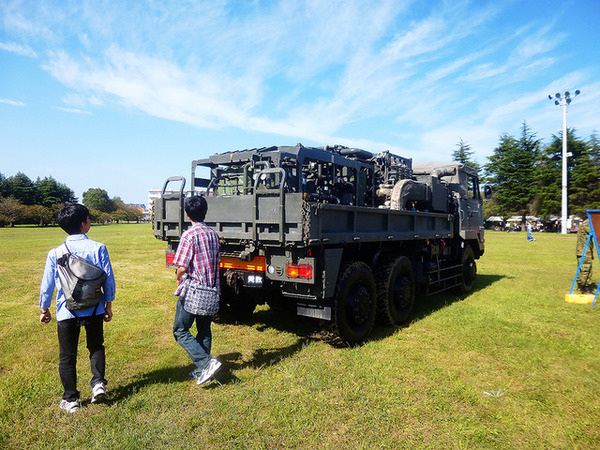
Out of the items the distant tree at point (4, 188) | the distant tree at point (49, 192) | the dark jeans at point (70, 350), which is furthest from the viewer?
the distant tree at point (49, 192)

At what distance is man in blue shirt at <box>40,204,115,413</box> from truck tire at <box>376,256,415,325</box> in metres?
3.73

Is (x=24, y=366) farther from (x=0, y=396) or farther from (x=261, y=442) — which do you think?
(x=261, y=442)

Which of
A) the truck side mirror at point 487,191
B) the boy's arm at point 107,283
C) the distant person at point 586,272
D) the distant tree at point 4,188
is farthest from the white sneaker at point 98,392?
the distant tree at point 4,188

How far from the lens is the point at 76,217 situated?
3.43 m

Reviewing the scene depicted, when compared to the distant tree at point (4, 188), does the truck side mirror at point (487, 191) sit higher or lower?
lower

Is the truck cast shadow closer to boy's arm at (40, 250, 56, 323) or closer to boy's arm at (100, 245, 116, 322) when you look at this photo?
boy's arm at (100, 245, 116, 322)

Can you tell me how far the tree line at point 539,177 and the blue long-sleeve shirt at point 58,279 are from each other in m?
52.1

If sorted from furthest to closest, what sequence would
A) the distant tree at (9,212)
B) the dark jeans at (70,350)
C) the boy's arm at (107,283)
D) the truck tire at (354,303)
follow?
the distant tree at (9,212)
the truck tire at (354,303)
the boy's arm at (107,283)
the dark jeans at (70,350)

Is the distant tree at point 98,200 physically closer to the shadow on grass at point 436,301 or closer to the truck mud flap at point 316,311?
the shadow on grass at point 436,301

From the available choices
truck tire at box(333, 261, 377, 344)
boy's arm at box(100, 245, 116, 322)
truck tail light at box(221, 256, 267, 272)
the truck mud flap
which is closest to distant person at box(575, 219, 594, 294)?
truck tire at box(333, 261, 377, 344)

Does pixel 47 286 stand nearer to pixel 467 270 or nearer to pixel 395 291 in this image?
pixel 395 291

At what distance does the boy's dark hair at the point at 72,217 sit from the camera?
3.41 m

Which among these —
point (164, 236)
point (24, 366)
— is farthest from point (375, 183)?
point (24, 366)

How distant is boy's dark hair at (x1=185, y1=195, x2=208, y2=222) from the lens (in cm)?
389
